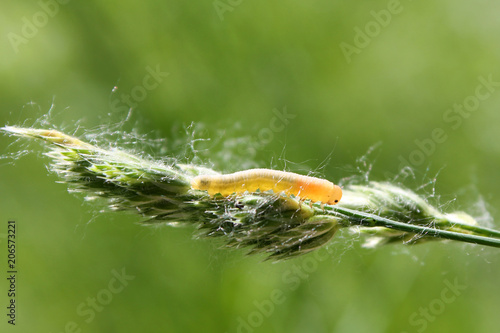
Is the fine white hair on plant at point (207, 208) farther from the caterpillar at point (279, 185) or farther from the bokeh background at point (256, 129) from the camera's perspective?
the bokeh background at point (256, 129)

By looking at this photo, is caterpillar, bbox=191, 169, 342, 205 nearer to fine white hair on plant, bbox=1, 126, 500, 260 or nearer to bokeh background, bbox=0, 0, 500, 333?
Answer: fine white hair on plant, bbox=1, 126, 500, 260

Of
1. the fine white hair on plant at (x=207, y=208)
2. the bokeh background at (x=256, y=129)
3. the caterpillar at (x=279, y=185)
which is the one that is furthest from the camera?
the bokeh background at (x=256, y=129)

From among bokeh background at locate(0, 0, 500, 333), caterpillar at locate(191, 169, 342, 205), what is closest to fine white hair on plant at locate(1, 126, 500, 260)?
caterpillar at locate(191, 169, 342, 205)

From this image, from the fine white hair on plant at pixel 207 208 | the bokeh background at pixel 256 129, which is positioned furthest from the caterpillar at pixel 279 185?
the bokeh background at pixel 256 129

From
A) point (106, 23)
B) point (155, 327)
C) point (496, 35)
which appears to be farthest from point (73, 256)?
point (496, 35)

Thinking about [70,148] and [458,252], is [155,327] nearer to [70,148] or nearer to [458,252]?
[70,148]
